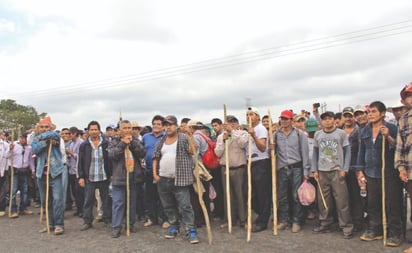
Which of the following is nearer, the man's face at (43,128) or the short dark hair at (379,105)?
the short dark hair at (379,105)

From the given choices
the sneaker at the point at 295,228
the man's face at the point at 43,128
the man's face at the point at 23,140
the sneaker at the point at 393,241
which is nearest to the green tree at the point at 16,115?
the man's face at the point at 23,140

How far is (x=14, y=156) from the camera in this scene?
9.06 m

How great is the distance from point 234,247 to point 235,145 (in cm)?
194

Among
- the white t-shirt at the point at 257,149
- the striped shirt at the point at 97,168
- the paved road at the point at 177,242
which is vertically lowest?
the paved road at the point at 177,242

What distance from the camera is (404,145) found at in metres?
5.05

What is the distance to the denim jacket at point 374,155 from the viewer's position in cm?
545

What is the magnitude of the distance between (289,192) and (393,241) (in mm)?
1892

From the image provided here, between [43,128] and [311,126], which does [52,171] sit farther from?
[311,126]

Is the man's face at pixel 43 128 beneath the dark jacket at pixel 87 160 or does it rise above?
above

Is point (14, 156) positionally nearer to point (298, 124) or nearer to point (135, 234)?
point (135, 234)

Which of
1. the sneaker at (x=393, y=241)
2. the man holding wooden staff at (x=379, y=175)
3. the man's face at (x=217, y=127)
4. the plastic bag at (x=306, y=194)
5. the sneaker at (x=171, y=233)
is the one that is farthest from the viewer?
the man's face at (x=217, y=127)

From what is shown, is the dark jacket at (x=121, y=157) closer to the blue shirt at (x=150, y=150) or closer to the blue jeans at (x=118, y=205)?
the blue jeans at (x=118, y=205)

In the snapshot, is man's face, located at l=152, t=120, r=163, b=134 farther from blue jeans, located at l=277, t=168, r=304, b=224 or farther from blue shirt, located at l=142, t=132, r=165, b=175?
blue jeans, located at l=277, t=168, r=304, b=224

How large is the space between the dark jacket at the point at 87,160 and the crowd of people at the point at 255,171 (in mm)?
21
